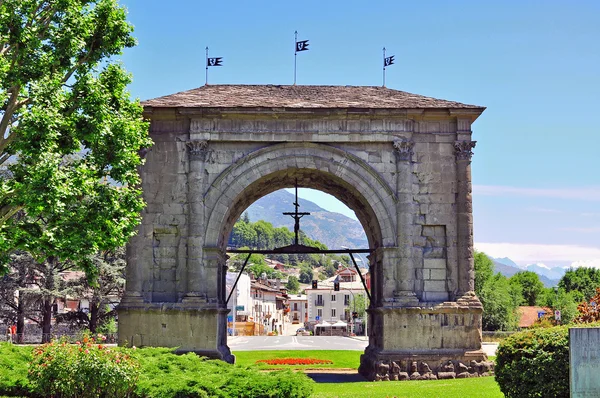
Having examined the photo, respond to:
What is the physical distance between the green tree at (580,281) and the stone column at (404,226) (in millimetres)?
72527

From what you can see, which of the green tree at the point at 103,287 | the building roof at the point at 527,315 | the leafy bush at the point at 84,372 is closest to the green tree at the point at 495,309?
the building roof at the point at 527,315

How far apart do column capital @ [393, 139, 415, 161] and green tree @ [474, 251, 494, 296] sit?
4808cm

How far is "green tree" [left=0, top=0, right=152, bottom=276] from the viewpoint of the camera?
17438 mm

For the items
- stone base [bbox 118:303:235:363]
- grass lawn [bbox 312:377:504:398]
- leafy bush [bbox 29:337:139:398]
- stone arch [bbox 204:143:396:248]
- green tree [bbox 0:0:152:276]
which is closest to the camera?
leafy bush [bbox 29:337:139:398]

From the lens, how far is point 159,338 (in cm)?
2427

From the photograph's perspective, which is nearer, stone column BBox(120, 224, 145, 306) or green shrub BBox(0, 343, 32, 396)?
green shrub BBox(0, 343, 32, 396)

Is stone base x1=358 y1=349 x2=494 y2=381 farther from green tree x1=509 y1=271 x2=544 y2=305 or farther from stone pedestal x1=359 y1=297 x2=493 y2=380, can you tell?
green tree x1=509 y1=271 x2=544 y2=305

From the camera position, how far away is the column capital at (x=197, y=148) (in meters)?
25.0

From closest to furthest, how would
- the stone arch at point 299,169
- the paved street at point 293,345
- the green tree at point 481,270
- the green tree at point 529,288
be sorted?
the stone arch at point 299,169 → the paved street at point 293,345 → the green tree at point 481,270 → the green tree at point 529,288

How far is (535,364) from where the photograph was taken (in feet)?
47.1

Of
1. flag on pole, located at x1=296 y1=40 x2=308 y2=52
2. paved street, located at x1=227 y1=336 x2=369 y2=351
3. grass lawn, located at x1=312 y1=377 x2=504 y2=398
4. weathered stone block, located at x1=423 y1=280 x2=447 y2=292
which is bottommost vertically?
paved street, located at x1=227 y1=336 x2=369 y2=351

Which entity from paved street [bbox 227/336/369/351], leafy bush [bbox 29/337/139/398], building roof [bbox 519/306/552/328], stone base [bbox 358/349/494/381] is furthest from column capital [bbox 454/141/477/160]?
building roof [bbox 519/306/552/328]

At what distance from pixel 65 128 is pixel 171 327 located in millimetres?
8341

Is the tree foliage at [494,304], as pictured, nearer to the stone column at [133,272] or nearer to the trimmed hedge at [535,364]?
the stone column at [133,272]
